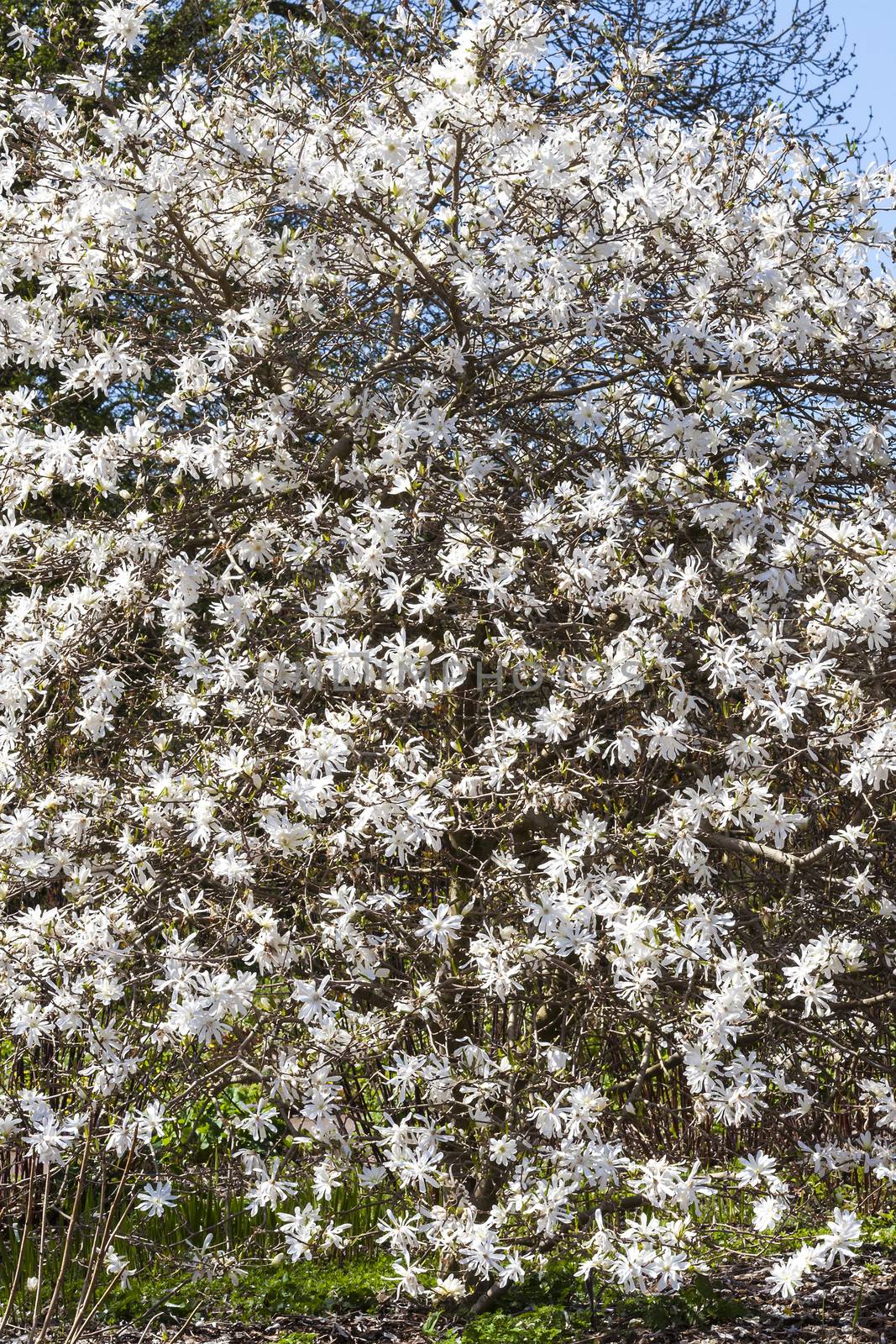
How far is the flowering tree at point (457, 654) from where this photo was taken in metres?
3.17

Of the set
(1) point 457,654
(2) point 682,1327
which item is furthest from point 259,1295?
(1) point 457,654

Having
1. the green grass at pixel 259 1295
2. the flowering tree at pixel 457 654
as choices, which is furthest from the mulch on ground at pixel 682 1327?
the flowering tree at pixel 457 654

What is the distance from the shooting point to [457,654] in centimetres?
341

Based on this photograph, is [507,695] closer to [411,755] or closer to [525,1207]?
[411,755]

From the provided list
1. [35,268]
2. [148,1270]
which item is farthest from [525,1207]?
[35,268]

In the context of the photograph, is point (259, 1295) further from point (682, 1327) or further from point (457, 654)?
point (457, 654)

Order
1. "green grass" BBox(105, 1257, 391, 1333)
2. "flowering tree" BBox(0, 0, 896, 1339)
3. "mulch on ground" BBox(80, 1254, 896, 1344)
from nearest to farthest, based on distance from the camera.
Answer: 1. "flowering tree" BBox(0, 0, 896, 1339)
2. "mulch on ground" BBox(80, 1254, 896, 1344)
3. "green grass" BBox(105, 1257, 391, 1333)

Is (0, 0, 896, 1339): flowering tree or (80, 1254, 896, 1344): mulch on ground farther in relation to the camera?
(80, 1254, 896, 1344): mulch on ground

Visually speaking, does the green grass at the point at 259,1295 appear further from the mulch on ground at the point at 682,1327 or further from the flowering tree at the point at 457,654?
the flowering tree at the point at 457,654

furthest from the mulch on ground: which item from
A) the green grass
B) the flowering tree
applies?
the flowering tree

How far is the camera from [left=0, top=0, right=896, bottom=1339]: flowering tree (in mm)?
3166

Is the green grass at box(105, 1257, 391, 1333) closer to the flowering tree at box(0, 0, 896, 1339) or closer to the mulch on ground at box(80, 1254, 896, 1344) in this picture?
the mulch on ground at box(80, 1254, 896, 1344)

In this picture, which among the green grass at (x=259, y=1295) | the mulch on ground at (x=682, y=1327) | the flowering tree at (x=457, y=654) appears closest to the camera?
the flowering tree at (x=457, y=654)

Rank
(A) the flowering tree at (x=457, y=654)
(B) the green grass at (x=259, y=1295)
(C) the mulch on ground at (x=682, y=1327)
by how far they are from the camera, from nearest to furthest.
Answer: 1. (A) the flowering tree at (x=457, y=654)
2. (C) the mulch on ground at (x=682, y=1327)
3. (B) the green grass at (x=259, y=1295)
